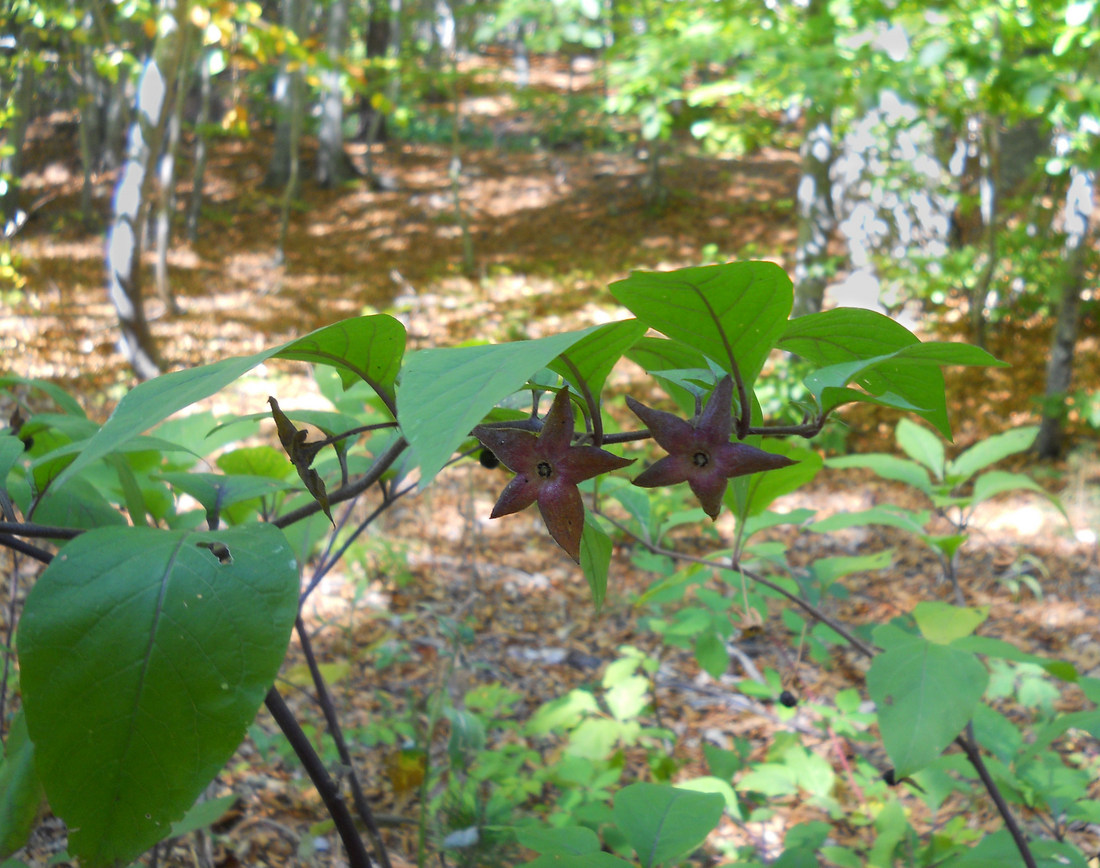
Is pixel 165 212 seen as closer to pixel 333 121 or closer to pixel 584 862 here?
pixel 333 121

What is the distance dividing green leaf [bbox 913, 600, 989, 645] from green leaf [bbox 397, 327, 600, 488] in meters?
0.76

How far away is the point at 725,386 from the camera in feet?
1.64

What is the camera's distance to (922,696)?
→ 787 mm

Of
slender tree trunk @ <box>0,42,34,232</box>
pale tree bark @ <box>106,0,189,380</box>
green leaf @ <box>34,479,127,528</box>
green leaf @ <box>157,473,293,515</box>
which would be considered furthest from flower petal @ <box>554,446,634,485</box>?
slender tree trunk @ <box>0,42,34,232</box>

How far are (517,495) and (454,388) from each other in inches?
5.5

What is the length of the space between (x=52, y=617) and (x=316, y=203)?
15.1 meters

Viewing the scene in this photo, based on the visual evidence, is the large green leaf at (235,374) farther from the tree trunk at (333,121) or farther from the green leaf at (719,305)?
the tree trunk at (333,121)

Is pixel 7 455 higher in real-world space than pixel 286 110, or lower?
lower

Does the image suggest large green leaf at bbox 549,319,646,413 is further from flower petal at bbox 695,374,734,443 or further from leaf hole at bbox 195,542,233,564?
leaf hole at bbox 195,542,233,564

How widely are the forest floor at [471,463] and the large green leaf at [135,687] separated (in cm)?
72

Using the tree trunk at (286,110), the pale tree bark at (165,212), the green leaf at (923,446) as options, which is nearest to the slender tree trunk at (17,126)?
the pale tree bark at (165,212)

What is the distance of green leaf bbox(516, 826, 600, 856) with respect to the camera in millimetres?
750

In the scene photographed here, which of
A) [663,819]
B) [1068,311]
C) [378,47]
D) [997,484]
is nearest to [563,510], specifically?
[663,819]

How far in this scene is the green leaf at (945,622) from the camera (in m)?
0.92
